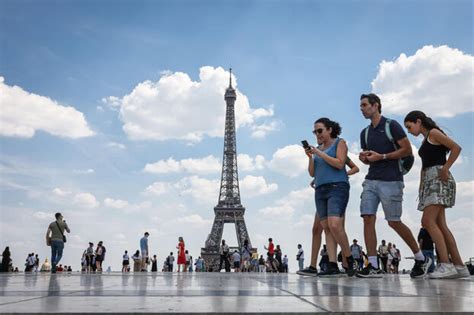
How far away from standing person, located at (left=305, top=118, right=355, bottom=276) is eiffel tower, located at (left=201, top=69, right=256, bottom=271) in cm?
4796

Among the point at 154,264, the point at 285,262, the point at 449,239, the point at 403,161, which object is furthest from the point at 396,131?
the point at 154,264

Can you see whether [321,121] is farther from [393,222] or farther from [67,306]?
[67,306]

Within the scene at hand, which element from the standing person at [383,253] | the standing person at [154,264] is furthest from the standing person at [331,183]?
the standing person at [154,264]

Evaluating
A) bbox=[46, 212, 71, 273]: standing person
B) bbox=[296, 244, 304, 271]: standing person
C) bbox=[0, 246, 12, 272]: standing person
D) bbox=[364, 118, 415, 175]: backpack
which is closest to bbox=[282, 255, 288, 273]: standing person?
bbox=[296, 244, 304, 271]: standing person

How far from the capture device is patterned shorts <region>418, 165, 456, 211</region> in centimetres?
605

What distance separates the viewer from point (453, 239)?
20.2 feet

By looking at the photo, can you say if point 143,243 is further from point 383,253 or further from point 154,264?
point 383,253

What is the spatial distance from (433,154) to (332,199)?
4.50ft

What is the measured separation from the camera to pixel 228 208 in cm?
6381

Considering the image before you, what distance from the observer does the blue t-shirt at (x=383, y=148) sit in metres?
6.26

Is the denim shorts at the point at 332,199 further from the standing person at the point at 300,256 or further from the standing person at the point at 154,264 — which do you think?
the standing person at the point at 154,264

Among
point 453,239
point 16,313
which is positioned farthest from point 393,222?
point 16,313

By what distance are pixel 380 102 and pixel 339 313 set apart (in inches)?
192

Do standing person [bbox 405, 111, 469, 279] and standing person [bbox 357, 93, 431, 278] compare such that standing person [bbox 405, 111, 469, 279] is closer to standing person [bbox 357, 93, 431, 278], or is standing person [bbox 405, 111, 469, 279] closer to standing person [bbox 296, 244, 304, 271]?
standing person [bbox 357, 93, 431, 278]
